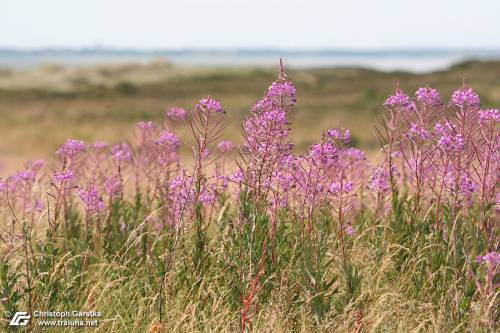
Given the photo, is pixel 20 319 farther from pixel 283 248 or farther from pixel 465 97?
pixel 465 97

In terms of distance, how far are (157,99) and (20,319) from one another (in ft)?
162

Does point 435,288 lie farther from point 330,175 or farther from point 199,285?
point 199,285

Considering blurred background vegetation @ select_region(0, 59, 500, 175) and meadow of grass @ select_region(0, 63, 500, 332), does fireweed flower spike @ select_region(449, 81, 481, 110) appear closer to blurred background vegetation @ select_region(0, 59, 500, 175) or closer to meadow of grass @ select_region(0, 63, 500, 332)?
meadow of grass @ select_region(0, 63, 500, 332)

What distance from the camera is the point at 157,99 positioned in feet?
179

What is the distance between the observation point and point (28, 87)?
68.4 m

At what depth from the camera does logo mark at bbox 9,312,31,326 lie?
18.3ft

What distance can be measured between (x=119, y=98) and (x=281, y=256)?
50.1m

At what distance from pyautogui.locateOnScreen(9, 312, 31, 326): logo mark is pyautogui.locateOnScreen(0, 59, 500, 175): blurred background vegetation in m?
6.60

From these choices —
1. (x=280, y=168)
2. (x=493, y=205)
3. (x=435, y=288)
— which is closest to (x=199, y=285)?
(x=280, y=168)

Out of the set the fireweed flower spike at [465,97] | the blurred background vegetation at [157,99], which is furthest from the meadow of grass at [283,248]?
the blurred background vegetation at [157,99]

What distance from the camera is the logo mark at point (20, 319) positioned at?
5.59 meters

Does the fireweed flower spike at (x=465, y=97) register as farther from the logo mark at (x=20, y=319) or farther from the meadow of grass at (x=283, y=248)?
the logo mark at (x=20, y=319)

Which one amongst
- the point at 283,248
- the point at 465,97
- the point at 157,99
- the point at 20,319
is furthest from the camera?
Answer: the point at 157,99

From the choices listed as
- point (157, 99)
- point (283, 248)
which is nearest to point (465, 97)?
point (283, 248)
